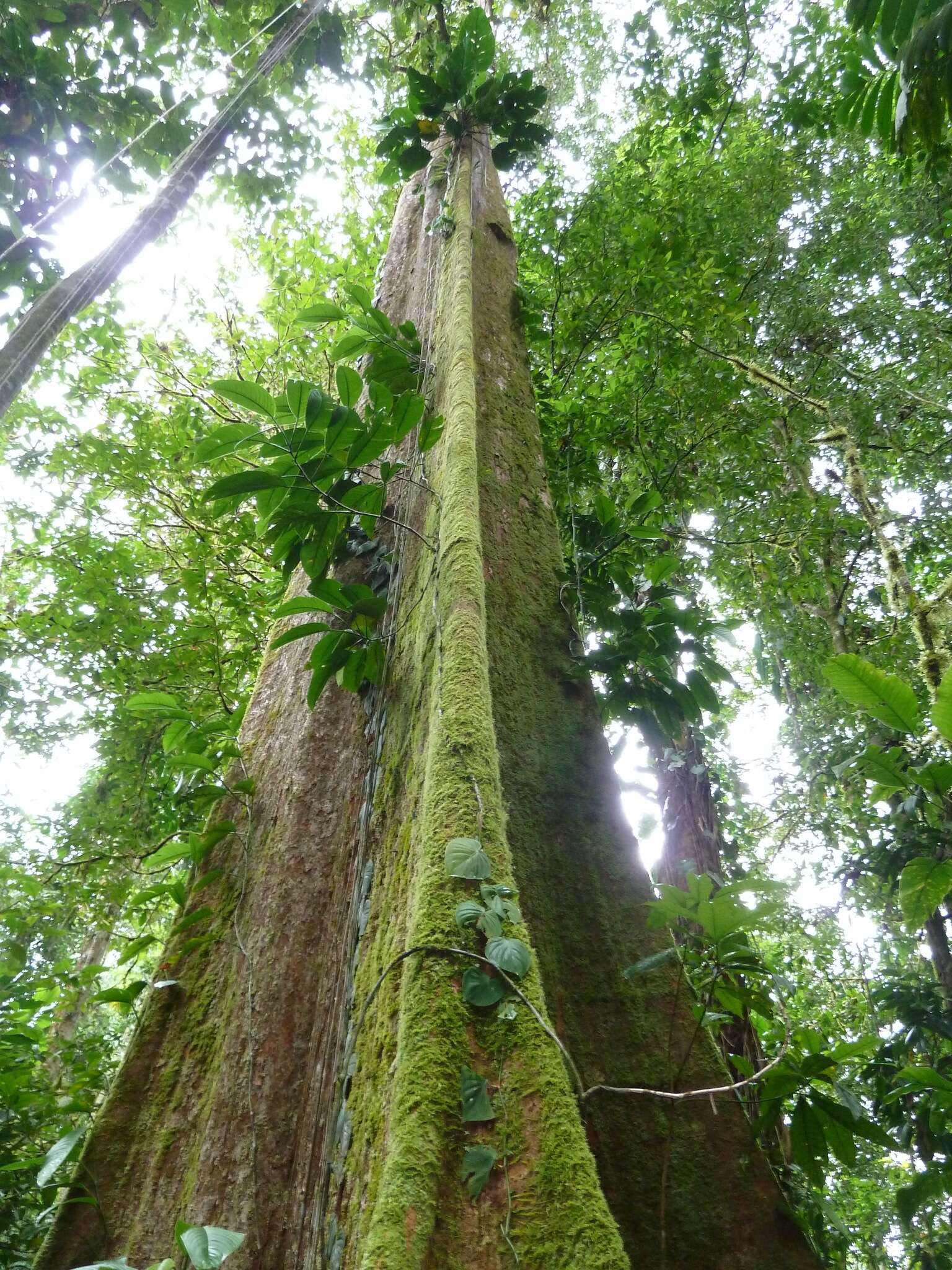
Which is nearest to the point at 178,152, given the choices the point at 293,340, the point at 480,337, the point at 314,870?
the point at 293,340

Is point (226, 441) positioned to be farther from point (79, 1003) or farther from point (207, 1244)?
point (79, 1003)

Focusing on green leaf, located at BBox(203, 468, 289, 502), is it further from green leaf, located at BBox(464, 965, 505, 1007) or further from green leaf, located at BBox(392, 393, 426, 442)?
green leaf, located at BBox(464, 965, 505, 1007)

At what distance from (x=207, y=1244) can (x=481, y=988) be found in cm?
50

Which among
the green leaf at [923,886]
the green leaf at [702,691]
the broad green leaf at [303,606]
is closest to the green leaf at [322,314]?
the broad green leaf at [303,606]

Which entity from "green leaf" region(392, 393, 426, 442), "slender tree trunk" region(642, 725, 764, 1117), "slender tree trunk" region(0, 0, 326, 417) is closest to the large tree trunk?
"green leaf" region(392, 393, 426, 442)

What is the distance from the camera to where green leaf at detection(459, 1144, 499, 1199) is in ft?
2.91

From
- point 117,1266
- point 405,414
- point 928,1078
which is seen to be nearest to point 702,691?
point 928,1078

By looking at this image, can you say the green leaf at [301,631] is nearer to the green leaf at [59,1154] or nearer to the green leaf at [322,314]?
the green leaf at [59,1154]

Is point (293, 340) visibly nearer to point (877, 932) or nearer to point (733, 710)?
point (733, 710)

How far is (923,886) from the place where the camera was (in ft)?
6.08

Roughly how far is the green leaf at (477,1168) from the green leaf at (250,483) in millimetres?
1596

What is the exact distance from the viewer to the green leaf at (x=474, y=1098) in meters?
0.93

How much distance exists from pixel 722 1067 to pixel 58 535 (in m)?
5.00

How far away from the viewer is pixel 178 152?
405 centimetres
